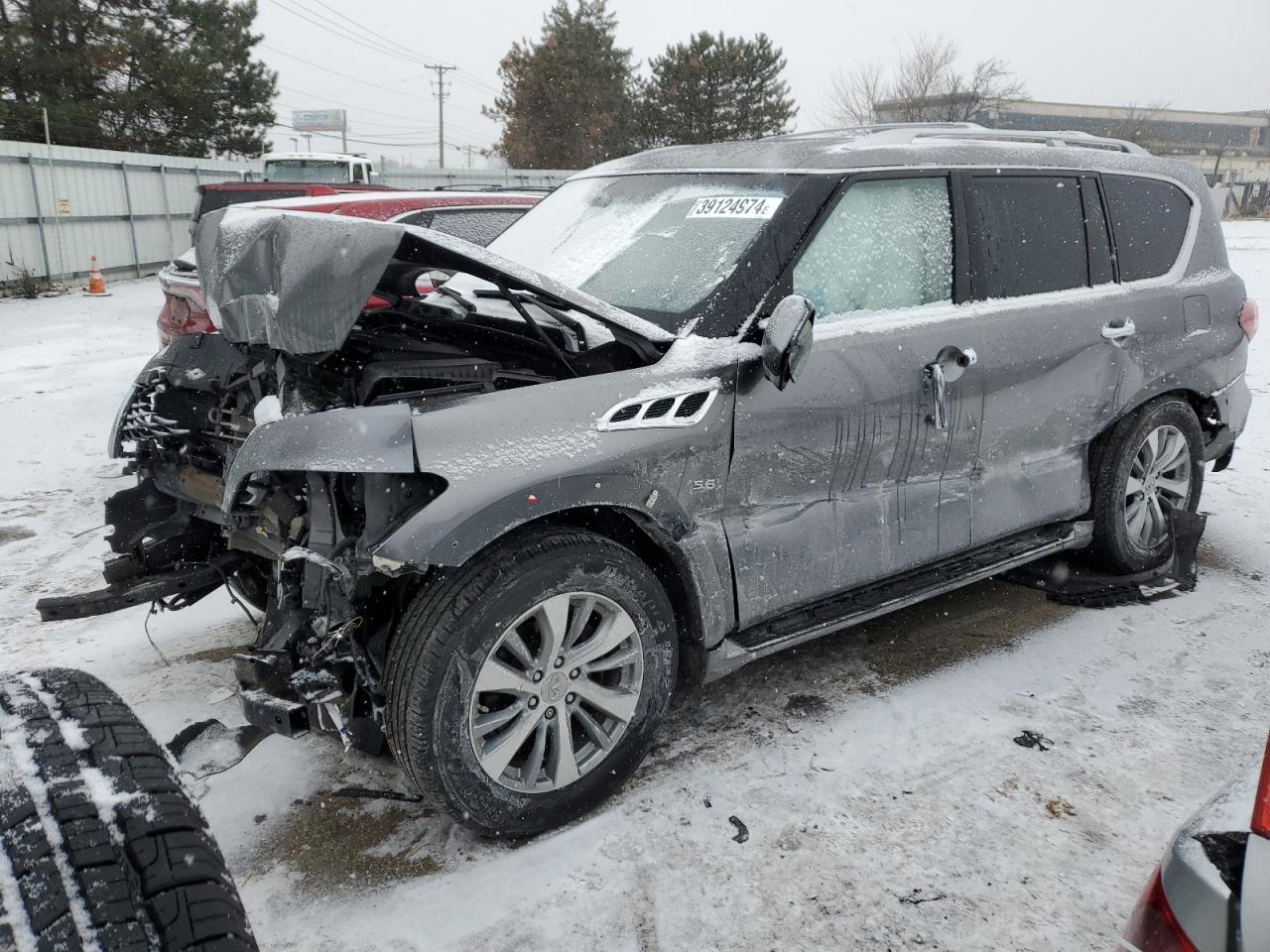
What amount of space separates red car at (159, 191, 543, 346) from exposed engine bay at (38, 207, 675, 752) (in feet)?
11.0

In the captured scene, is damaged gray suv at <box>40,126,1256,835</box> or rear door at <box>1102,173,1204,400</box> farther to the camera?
rear door at <box>1102,173,1204,400</box>

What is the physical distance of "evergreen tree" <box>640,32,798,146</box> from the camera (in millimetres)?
42344

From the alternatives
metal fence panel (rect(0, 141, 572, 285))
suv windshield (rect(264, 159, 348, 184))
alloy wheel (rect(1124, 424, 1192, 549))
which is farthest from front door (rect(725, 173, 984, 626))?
suv windshield (rect(264, 159, 348, 184))

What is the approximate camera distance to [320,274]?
2523 mm

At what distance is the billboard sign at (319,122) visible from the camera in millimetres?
77688

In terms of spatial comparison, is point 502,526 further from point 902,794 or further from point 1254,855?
point 1254,855

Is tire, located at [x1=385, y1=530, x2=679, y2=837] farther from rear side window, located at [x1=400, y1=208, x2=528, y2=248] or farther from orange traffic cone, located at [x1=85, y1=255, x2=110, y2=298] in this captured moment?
orange traffic cone, located at [x1=85, y1=255, x2=110, y2=298]

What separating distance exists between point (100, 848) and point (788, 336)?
203 centimetres

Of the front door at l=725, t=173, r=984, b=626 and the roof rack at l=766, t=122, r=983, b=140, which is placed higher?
the roof rack at l=766, t=122, r=983, b=140

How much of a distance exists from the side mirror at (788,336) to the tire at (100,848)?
1.86 meters

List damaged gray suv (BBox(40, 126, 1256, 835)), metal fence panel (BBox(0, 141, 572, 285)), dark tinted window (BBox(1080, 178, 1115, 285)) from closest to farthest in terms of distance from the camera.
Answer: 1. damaged gray suv (BBox(40, 126, 1256, 835))
2. dark tinted window (BBox(1080, 178, 1115, 285))
3. metal fence panel (BBox(0, 141, 572, 285))

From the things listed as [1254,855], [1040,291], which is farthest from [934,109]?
[1254,855]

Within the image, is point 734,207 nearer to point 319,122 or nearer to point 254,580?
point 254,580

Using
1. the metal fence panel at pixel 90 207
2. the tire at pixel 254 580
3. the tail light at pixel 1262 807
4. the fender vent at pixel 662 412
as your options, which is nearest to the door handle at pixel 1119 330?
the fender vent at pixel 662 412
